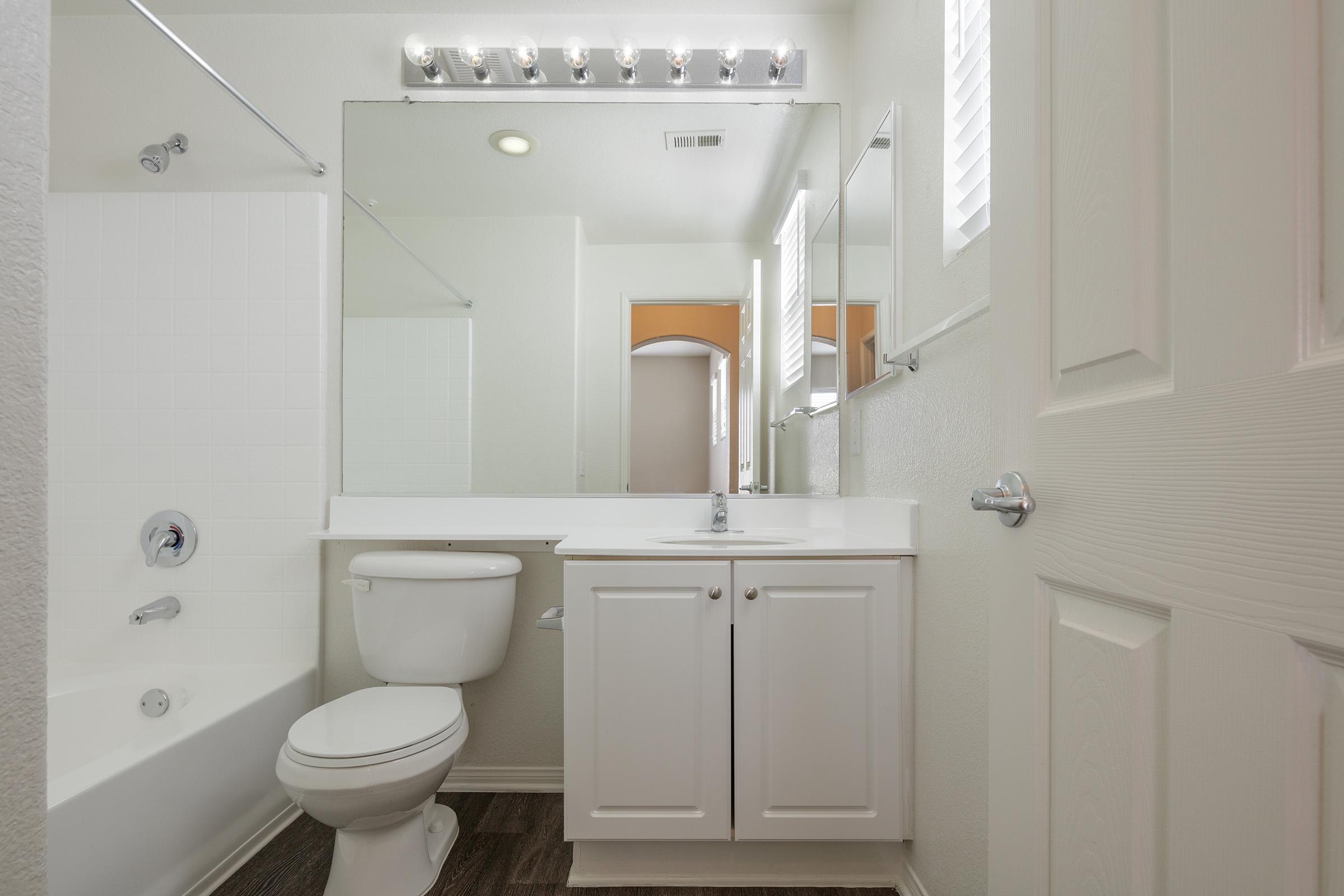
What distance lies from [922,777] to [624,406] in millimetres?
1276

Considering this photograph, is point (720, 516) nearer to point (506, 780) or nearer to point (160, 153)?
point (506, 780)

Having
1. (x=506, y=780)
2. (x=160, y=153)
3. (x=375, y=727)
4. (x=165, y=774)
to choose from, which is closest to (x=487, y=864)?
(x=506, y=780)

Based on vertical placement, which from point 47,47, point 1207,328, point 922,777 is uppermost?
point 47,47

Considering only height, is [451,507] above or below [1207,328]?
below

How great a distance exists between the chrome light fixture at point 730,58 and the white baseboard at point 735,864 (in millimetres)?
2159

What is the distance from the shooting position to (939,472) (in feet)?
4.20

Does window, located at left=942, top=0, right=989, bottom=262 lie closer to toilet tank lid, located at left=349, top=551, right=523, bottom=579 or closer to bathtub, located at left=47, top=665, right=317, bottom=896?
toilet tank lid, located at left=349, top=551, right=523, bottom=579

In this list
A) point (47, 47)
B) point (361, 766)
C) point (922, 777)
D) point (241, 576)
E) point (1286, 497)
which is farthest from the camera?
point (241, 576)

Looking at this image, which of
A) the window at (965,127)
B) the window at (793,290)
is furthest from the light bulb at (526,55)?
the window at (965,127)

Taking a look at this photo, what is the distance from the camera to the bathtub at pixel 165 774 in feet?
3.89

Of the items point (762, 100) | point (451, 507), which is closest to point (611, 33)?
point (762, 100)

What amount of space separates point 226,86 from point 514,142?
2.47ft

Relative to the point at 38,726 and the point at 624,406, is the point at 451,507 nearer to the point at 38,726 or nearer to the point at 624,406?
the point at 624,406

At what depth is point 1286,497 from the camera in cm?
39
